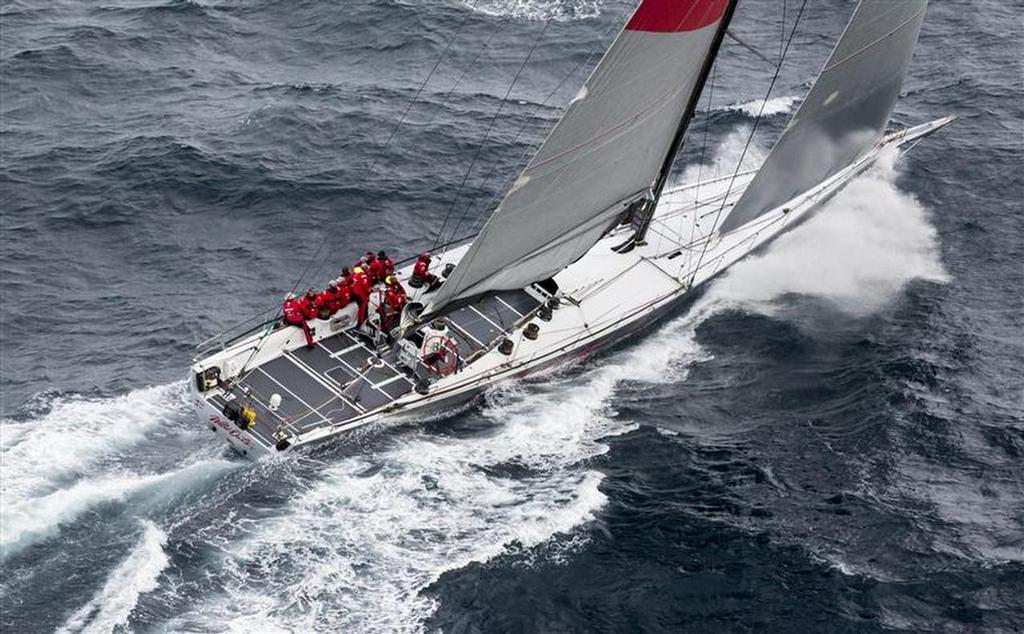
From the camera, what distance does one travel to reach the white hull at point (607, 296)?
108ft

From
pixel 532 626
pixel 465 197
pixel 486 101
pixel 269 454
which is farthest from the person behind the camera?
pixel 486 101

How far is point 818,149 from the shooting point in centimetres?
3884

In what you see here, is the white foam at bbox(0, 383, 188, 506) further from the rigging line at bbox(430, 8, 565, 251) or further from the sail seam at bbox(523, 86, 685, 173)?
the sail seam at bbox(523, 86, 685, 173)

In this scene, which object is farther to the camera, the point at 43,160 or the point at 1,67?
the point at 1,67

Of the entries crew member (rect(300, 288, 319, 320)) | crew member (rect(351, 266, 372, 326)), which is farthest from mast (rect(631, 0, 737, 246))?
crew member (rect(300, 288, 319, 320))

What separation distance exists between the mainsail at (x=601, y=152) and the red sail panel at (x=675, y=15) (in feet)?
0.10

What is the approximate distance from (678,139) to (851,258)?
21.2ft

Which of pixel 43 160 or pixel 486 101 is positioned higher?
pixel 43 160

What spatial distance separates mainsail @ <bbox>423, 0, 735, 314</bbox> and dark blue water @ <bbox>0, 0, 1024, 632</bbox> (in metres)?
3.12

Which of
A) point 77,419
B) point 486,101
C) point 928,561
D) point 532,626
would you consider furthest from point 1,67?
point 928,561

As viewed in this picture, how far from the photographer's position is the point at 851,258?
39875 millimetres

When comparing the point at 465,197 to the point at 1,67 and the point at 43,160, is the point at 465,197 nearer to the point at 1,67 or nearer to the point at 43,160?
the point at 43,160

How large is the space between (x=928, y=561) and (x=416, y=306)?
13.1 metres

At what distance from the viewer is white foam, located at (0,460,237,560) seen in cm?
2928
